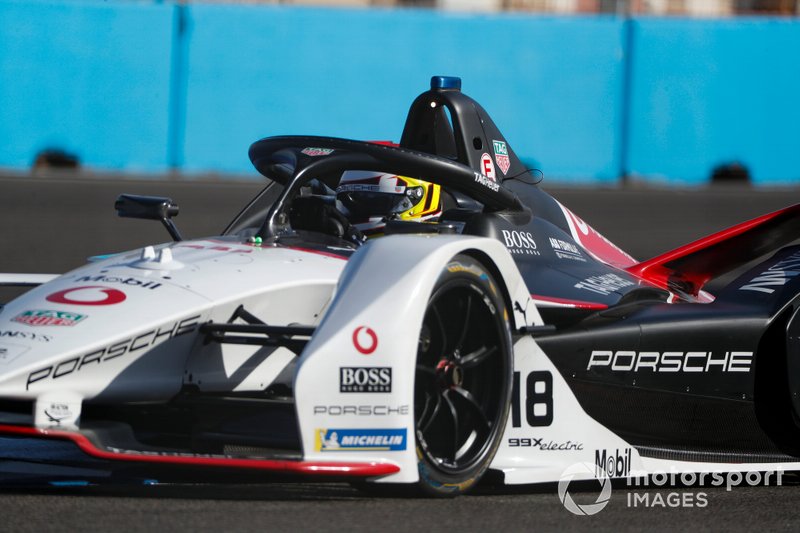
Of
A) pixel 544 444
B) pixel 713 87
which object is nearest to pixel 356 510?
pixel 544 444

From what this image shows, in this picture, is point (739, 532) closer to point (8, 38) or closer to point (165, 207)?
point (165, 207)

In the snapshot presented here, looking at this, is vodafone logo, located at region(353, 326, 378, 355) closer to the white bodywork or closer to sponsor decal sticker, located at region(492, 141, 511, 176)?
the white bodywork

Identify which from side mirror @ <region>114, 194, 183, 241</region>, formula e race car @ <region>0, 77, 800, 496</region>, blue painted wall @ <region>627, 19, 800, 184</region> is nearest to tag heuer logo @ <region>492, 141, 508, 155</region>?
formula e race car @ <region>0, 77, 800, 496</region>

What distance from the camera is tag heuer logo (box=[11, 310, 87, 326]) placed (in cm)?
419

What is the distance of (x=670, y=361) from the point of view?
196 inches

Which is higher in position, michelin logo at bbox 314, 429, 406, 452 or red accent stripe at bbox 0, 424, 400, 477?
michelin logo at bbox 314, 429, 406, 452

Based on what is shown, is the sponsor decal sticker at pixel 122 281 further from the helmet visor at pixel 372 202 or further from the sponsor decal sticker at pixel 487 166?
the sponsor decal sticker at pixel 487 166

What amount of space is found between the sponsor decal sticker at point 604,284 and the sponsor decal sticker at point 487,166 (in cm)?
71

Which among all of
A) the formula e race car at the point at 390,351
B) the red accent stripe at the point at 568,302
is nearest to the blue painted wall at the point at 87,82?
the formula e race car at the point at 390,351

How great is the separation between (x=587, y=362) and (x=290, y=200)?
137cm

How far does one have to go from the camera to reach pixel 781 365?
16.7 ft

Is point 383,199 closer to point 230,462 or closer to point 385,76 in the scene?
point 230,462

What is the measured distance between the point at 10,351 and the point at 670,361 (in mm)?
2423

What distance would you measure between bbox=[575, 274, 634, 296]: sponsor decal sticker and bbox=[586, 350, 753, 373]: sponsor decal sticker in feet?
1.63
